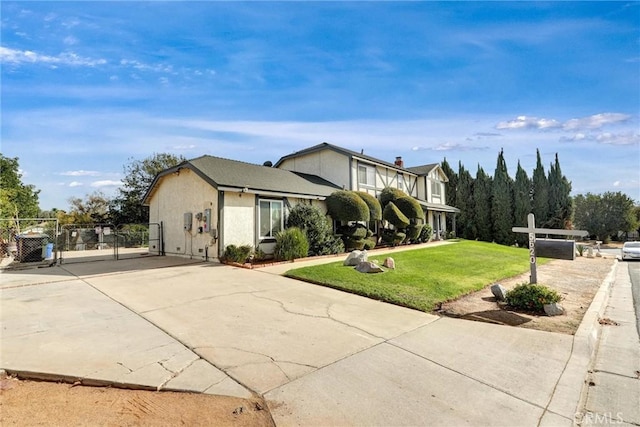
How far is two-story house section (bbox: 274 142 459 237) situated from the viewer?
2025cm

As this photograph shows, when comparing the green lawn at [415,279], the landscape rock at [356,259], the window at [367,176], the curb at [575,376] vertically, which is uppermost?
the window at [367,176]

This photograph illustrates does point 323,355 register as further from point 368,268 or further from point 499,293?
point 368,268

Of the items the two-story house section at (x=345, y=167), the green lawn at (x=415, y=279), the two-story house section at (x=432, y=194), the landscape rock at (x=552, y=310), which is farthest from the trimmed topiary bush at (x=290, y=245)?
the two-story house section at (x=432, y=194)

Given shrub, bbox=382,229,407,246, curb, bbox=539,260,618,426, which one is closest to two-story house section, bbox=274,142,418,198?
shrub, bbox=382,229,407,246

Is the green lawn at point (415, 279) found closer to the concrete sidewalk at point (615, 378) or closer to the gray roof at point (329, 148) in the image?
the concrete sidewalk at point (615, 378)

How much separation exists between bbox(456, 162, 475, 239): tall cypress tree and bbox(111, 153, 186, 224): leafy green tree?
3043 cm

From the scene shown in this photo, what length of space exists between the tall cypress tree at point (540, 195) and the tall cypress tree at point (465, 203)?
6.17m

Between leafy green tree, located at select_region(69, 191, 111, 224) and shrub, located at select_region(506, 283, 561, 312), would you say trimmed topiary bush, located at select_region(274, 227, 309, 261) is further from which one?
leafy green tree, located at select_region(69, 191, 111, 224)

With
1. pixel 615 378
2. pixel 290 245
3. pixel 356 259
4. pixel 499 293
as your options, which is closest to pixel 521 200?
pixel 356 259

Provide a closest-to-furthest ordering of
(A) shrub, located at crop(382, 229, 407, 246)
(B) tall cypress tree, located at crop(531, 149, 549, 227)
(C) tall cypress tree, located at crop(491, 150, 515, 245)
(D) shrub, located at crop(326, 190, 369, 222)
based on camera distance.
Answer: (D) shrub, located at crop(326, 190, 369, 222) < (A) shrub, located at crop(382, 229, 407, 246) < (C) tall cypress tree, located at crop(491, 150, 515, 245) < (B) tall cypress tree, located at crop(531, 149, 549, 227)

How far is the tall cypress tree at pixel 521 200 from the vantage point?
31.2 m

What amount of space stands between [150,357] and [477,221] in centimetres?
3527

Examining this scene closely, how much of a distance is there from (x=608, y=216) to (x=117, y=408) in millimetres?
58035

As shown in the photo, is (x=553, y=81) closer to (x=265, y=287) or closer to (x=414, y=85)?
(x=414, y=85)
